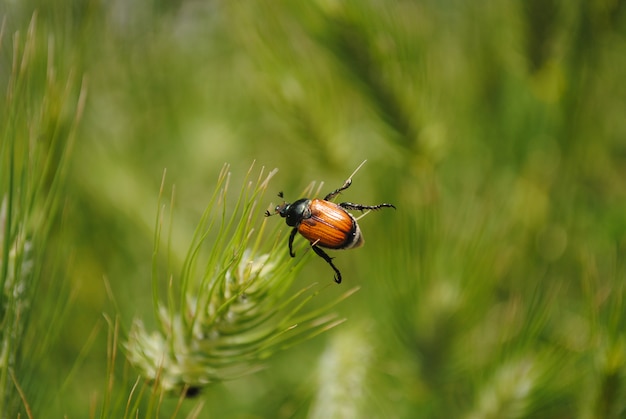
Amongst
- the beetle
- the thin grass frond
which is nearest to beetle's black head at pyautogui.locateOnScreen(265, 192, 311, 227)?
the beetle

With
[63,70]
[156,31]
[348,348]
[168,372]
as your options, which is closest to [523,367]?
[348,348]

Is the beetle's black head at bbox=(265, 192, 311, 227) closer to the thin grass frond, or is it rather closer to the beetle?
the beetle

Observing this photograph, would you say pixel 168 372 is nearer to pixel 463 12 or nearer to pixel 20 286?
pixel 20 286

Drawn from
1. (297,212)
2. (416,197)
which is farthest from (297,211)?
(416,197)

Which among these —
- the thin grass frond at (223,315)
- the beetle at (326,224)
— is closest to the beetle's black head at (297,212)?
the beetle at (326,224)

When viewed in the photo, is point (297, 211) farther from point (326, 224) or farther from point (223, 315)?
point (223, 315)

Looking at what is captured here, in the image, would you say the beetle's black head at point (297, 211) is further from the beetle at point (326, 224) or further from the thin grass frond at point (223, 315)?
the thin grass frond at point (223, 315)

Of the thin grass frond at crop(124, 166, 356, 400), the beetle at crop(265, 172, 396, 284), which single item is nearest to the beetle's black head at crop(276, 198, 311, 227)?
the beetle at crop(265, 172, 396, 284)

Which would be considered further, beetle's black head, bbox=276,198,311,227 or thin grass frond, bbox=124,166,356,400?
beetle's black head, bbox=276,198,311,227

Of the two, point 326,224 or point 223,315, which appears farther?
point 326,224
